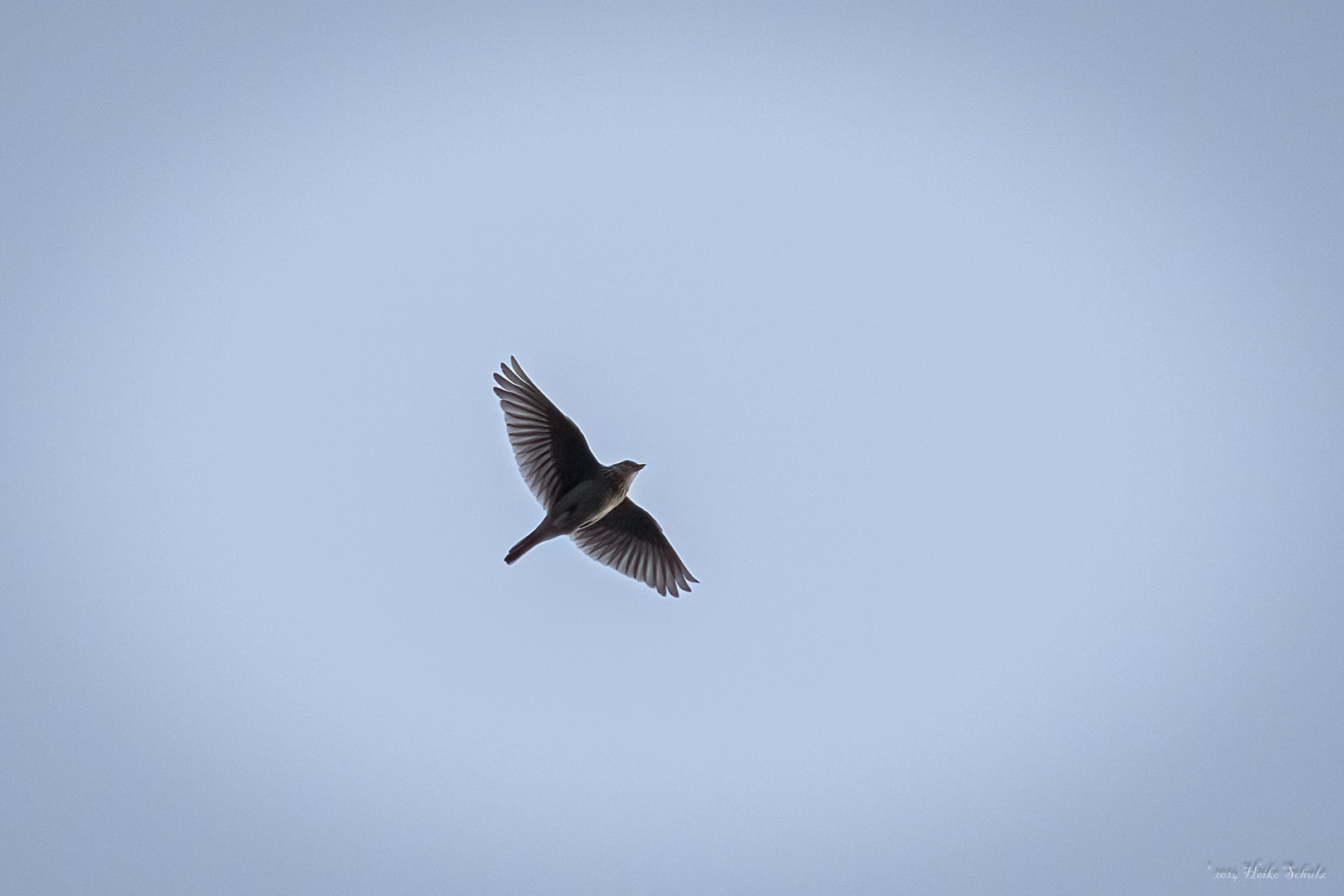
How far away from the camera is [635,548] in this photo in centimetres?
1097

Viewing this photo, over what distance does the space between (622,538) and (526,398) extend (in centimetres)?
229

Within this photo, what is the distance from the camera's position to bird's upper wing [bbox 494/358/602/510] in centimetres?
969

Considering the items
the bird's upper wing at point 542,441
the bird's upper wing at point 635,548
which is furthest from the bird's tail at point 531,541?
the bird's upper wing at point 635,548

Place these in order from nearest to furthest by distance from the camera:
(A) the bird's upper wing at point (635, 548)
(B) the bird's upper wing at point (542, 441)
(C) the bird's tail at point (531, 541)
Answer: (C) the bird's tail at point (531, 541) < (B) the bird's upper wing at point (542, 441) < (A) the bird's upper wing at point (635, 548)

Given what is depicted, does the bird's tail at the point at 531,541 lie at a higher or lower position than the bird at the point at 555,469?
lower

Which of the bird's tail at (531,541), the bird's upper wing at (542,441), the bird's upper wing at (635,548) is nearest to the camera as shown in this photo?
the bird's tail at (531,541)

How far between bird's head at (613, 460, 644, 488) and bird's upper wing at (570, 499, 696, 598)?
106 cm

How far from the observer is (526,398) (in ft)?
31.8

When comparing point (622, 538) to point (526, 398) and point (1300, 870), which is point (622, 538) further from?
point (1300, 870)

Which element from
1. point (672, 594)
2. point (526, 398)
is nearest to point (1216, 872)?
point (672, 594)

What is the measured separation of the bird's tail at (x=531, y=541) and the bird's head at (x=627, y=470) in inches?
36.3

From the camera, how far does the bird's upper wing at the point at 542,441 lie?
969 centimetres

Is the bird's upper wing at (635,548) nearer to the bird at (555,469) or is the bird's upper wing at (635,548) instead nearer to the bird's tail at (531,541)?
the bird at (555,469)

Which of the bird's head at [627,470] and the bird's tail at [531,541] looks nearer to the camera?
the bird's tail at [531,541]
